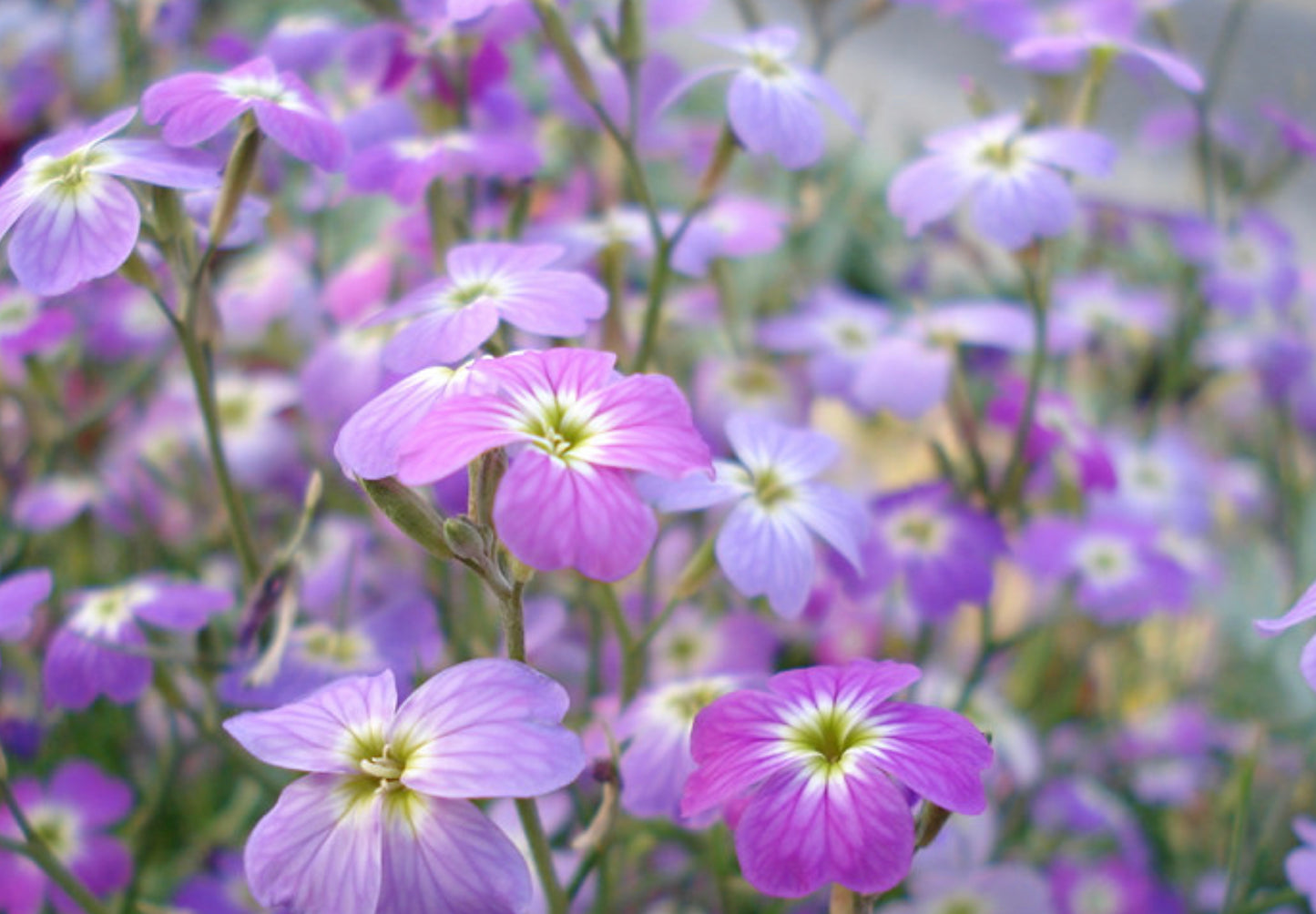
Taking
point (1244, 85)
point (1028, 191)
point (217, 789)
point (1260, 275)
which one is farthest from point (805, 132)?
point (1244, 85)

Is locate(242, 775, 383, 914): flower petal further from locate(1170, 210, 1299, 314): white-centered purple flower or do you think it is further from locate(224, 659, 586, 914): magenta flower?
locate(1170, 210, 1299, 314): white-centered purple flower

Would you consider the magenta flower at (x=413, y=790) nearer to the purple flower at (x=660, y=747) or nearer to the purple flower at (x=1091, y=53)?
the purple flower at (x=660, y=747)

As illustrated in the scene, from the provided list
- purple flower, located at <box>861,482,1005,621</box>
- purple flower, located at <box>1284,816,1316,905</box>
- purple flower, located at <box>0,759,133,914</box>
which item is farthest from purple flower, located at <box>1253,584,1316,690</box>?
purple flower, located at <box>0,759,133,914</box>

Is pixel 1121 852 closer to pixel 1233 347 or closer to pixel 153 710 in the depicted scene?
pixel 1233 347

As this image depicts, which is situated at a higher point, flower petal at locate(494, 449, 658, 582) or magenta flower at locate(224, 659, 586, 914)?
flower petal at locate(494, 449, 658, 582)

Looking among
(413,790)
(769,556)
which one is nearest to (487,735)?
(413,790)

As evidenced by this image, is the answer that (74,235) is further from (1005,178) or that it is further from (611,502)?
(1005,178)
